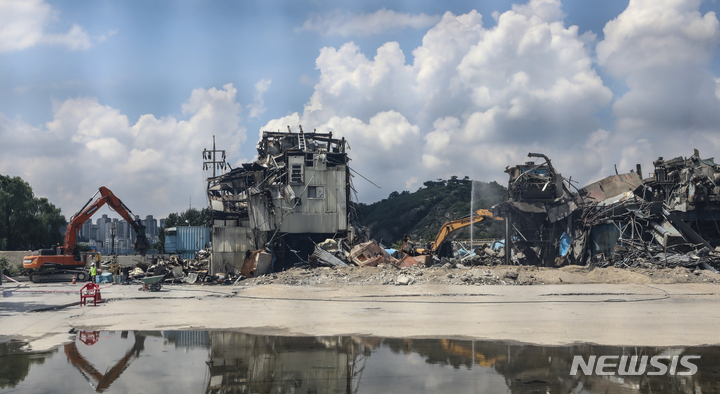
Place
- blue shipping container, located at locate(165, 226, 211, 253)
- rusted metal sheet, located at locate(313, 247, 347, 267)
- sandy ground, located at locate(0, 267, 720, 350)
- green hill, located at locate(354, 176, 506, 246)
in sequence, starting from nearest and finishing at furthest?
1. sandy ground, located at locate(0, 267, 720, 350)
2. rusted metal sheet, located at locate(313, 247, 347, 267)
3. blue shipping container, located at locate(165, 226, 211, 253)
4. green hill, located at locate(354, 176, 506, 246)

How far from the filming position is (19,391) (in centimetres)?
717

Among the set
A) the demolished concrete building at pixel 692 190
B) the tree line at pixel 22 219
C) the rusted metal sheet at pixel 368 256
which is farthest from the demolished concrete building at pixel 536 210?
the tree line at pixel 22 219

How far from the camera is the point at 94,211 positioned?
35.5 m

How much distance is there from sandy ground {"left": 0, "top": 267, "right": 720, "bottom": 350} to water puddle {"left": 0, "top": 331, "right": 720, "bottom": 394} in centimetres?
94

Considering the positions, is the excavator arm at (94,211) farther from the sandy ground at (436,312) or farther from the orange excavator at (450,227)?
the orange excavator at (450,227)

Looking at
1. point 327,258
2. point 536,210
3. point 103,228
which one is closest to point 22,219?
point 327,258

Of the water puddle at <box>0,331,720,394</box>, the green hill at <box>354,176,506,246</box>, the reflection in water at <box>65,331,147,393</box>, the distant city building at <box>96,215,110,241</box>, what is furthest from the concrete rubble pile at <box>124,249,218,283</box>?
the distant city building at <box>96,215,110,241</box>

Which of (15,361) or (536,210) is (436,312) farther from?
(536,210)

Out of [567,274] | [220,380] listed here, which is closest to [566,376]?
[220,380]

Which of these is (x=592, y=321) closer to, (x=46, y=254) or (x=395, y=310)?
(x=395, y=310)

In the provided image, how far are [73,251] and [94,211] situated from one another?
10.3 feet

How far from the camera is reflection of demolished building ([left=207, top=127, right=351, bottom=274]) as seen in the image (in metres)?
34.5

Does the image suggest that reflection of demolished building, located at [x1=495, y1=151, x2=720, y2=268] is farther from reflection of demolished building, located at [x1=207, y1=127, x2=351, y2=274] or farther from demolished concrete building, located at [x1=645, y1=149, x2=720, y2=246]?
reflection of demolished building, located at [x1=207, y1=127, x2=351, y2=274]

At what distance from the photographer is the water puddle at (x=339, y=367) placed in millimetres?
7336
